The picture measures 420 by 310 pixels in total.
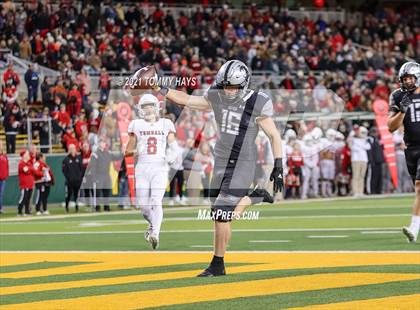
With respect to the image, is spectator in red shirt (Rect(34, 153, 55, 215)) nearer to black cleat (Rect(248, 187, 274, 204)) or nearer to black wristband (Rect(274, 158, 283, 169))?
black cleat (Rect(248, 187, 274, 204))

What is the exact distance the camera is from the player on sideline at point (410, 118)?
14.4m

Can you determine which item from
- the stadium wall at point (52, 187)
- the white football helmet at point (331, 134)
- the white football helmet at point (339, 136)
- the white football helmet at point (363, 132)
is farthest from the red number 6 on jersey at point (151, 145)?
the white football helmet at point (363, 132)

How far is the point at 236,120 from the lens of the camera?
11633 millimetres

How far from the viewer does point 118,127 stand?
2598cm

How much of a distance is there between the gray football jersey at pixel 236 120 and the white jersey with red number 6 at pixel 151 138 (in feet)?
12.8

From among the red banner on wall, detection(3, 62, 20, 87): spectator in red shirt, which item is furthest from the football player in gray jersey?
the red banner on wall

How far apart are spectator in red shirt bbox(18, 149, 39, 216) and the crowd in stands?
1.32 metres

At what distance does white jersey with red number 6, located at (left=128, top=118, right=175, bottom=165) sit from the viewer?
1554 centimetres

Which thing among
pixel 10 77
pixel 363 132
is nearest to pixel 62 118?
pixel 10 77

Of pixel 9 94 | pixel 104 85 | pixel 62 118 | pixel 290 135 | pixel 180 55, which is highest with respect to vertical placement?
pixel 180 55

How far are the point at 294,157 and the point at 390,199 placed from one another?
2.46 metres

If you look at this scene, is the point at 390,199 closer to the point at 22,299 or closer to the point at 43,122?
the point at 43,122

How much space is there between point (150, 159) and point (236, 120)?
4.38 m

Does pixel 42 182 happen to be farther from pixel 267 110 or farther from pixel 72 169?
pixel 267 110
